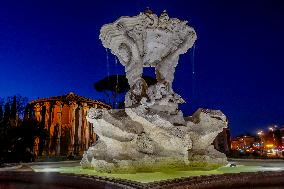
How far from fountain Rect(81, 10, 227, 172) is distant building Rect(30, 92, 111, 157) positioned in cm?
3123

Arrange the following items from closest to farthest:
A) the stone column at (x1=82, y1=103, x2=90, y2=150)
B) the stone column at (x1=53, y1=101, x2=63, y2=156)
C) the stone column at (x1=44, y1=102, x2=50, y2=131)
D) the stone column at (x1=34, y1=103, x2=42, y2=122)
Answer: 1. the stone column at (x1=53, y1=101, x2=63, y2=156)
2. the stone column at (x1=82, y1=103, x2=90, y2=150)
3. the stone column at (x1=44, y1=102, x2=50, y2=131)
4. the stone column at (x1=34, y1=103, x2=42, y2=122)

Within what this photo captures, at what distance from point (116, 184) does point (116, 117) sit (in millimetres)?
4475

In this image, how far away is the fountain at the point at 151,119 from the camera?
26.3 feet

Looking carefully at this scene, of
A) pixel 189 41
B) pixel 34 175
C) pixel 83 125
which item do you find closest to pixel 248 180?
pixel 34 175

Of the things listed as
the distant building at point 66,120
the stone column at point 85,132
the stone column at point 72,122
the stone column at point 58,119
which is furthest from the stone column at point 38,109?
the stone column at point 85,132

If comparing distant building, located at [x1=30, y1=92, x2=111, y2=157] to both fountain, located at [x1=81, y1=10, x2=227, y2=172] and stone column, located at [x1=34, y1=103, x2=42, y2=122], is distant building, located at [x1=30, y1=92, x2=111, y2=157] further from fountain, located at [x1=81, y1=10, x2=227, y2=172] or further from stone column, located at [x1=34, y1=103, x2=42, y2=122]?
fountain, located at [x1=81, y1=10, x2=227, y2=172]

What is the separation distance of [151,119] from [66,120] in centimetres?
3650

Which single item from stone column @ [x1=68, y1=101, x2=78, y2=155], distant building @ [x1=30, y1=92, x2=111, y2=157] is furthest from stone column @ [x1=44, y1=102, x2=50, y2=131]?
stone column @ [x1=68, y1=101, x2=78, y2=155]

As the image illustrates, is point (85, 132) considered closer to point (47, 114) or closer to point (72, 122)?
point (72, 122)

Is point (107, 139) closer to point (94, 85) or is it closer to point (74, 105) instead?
point (94, 85)

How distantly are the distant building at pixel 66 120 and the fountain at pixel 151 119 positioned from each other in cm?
3123

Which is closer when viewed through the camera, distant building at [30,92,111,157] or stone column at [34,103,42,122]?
distant building at [30,92,111,157]

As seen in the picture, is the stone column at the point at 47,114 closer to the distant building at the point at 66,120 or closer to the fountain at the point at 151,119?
the distant building at the point at 66,120

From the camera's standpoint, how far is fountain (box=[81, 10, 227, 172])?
8023 mm
